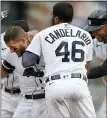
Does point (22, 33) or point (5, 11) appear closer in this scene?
point (22, 33)

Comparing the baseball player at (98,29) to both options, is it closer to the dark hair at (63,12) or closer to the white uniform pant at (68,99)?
the dark hair at (63,12)

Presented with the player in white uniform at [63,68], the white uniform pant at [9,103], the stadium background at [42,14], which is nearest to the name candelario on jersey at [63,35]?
the player in white uniform at [63,68]

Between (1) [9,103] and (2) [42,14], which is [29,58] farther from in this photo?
(2) [42,14]

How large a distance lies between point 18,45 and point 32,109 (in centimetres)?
79

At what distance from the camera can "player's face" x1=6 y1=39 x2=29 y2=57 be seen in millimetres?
5516

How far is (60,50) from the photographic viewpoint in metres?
5.21

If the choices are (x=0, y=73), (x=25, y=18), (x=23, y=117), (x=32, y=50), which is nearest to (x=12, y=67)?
(x=0, y=73)

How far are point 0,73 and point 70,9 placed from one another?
1289mm

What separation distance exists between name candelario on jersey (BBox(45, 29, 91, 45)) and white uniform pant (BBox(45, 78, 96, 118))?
1.36 feet

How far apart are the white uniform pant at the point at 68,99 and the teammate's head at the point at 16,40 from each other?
599mm

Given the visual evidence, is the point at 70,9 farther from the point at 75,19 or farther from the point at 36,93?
the point at 75,19

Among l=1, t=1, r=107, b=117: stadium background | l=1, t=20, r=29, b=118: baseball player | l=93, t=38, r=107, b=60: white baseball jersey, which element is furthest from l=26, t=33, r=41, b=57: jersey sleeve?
l=1, t=1, r=107, b=117: stadium background

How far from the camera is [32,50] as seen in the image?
5.18 metres

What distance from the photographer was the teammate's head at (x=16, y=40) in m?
5.48
